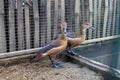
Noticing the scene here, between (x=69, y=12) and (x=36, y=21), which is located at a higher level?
(x=69, y=12)

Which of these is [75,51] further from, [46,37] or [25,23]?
[25,23]

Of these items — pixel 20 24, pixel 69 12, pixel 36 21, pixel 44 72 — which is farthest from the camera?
pixel 69 12

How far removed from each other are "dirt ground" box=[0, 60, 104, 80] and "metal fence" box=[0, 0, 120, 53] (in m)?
0.37

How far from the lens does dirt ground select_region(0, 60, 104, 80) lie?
3.36 metres

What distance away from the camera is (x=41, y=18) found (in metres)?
4.10

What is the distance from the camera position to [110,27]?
5082mm

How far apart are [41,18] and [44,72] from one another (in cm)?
100

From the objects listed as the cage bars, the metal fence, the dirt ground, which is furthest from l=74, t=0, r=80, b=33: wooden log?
the cage bars

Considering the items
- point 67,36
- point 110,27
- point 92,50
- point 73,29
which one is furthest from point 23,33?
point 110,27

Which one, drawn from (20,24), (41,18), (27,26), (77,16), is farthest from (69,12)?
(20,24)

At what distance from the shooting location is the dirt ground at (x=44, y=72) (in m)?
3.36

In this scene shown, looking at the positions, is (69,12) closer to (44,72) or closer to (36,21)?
(36,21)

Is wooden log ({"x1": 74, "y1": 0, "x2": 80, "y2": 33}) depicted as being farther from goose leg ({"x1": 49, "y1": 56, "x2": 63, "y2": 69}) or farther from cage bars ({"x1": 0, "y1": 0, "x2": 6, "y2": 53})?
cage bars ({"x1": 0, "y1": 0, "x2": 6, "y2": 53})

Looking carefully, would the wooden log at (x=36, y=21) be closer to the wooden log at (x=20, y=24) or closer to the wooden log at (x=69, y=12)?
the wooden log at (x=20, y=24)
